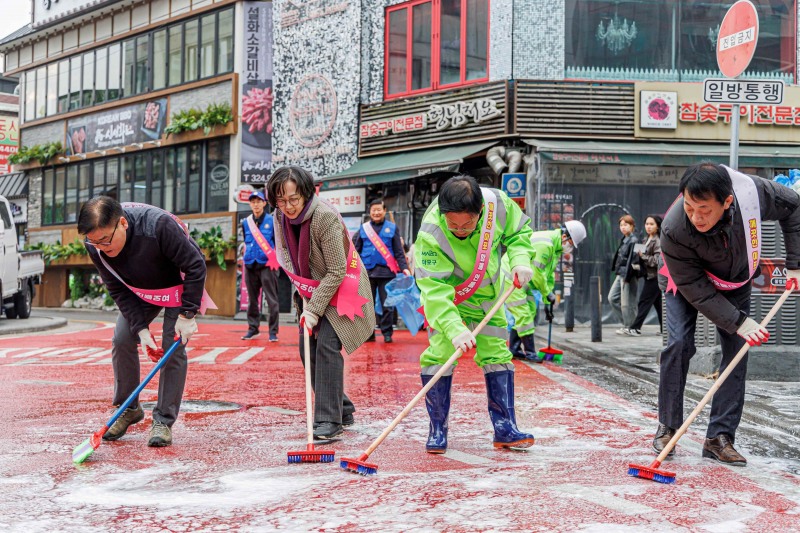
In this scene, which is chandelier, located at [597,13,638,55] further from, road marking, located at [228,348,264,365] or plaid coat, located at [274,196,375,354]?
plaid coat, located at [274,196,375,354]

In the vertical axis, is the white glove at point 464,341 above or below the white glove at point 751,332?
below

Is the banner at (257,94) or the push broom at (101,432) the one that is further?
the banner at (257,94)

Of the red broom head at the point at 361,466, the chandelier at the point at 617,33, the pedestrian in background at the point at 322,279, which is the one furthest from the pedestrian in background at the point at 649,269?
the red broom head at the point at 361,466

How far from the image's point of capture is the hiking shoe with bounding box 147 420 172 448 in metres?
5.34

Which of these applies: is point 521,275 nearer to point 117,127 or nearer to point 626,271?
point 626,271

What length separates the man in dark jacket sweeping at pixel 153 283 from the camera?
540 cm

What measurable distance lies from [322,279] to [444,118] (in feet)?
46.2

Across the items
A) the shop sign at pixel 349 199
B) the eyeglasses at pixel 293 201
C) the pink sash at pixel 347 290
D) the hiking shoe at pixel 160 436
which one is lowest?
the hiking shoe at pixel 160 436

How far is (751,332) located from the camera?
4973 mm

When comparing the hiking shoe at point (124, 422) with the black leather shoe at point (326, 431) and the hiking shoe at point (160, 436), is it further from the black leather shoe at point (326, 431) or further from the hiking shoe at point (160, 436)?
the black leather shoe at point (326, 431)

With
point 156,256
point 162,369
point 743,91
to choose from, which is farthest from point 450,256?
point 743,91

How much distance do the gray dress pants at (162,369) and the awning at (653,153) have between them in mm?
12408

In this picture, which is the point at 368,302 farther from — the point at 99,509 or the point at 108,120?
the point at 108,120

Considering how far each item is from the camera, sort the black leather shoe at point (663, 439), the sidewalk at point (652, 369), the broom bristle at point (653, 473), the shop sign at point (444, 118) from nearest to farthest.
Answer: the broom bristle at point (653, 473)
the black leather shoe at point (663, 439)
the sidewalk at point (652, 369)
the shop sign at point (444, 118)
